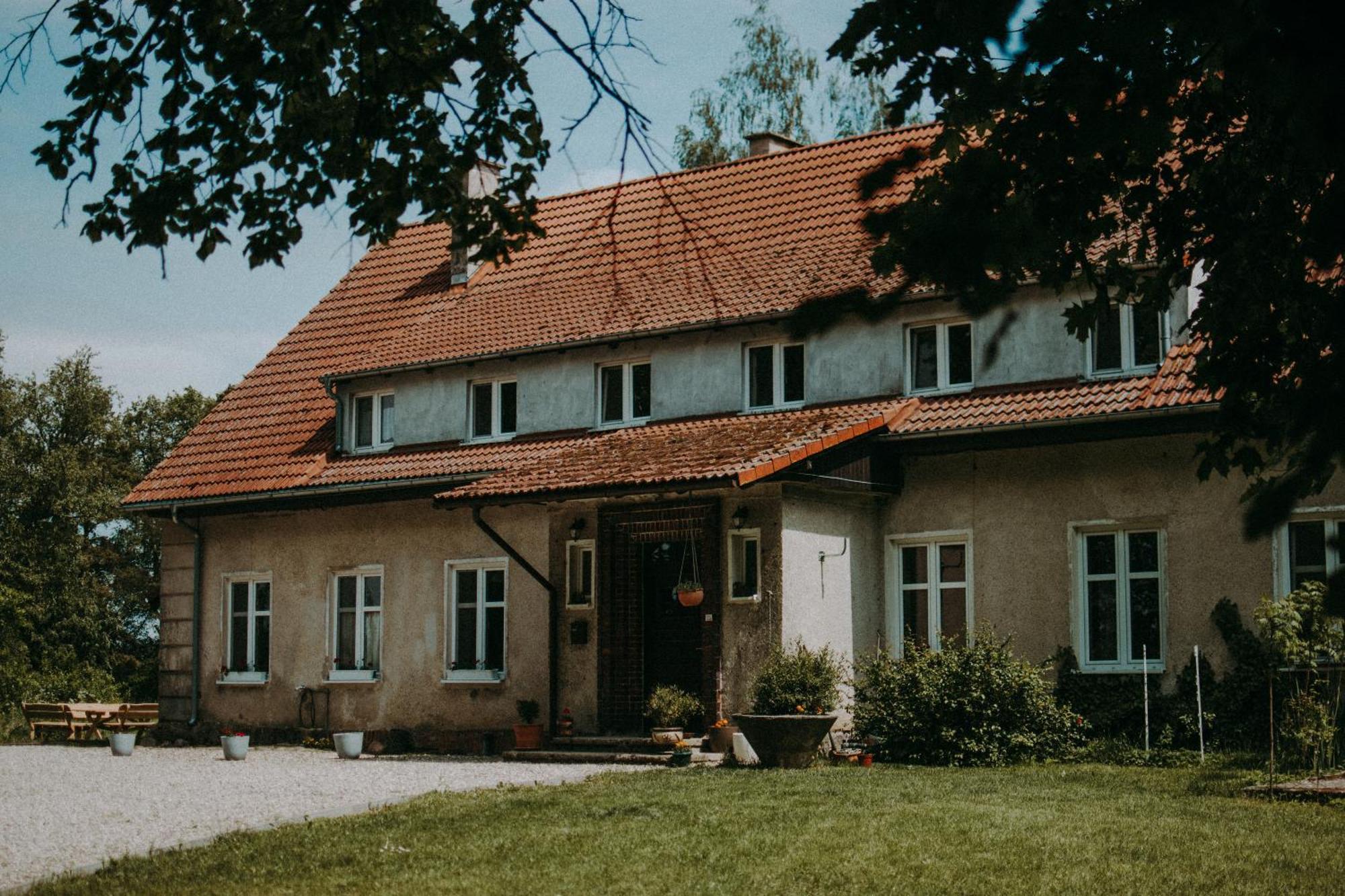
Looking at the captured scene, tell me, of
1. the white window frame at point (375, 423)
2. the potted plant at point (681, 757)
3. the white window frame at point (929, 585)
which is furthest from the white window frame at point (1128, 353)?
the white window frame at point (375, 423)

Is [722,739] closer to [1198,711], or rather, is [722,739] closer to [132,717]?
[1198,711]

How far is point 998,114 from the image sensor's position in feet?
20.5

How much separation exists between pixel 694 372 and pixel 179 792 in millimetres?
8979

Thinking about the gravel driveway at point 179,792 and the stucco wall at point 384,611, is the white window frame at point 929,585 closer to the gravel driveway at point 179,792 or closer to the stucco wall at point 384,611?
the gravel driveway at point 179,792

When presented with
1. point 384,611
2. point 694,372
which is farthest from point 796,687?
point 384,611

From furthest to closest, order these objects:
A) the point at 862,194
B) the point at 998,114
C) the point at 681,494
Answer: the point at 681,494 → the point at 998,114 → the point at 862,194

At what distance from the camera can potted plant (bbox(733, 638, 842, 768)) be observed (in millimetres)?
16328

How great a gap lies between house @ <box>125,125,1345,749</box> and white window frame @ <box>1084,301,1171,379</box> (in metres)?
0.04

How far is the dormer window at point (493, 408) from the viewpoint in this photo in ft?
77.1

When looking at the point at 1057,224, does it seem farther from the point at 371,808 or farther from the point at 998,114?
the point at 371,808

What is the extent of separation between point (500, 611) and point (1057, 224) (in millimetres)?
17305

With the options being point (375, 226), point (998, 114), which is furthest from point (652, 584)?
point (998, 114)

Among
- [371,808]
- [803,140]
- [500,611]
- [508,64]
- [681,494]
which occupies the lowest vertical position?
[371,808]

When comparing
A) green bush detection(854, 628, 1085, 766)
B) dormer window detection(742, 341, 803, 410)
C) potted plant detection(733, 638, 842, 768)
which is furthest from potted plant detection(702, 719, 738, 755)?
dormer window detection(742, 341, 803, 410)
